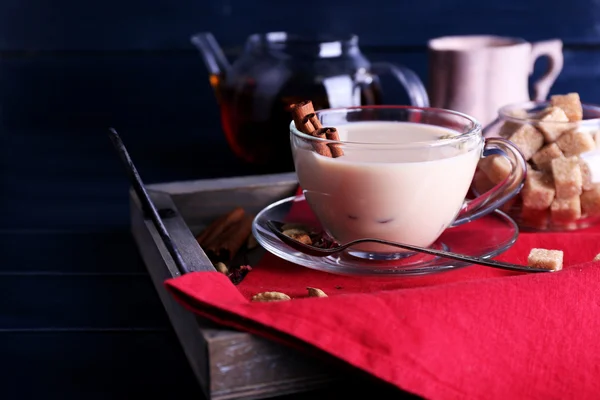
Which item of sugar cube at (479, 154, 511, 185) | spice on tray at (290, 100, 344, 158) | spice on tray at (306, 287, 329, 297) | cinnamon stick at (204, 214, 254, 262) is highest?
spice on tray at (290, 100, 344, 158)

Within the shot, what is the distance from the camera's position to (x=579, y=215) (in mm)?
972

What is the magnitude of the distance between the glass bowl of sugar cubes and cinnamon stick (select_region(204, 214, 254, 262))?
30cm

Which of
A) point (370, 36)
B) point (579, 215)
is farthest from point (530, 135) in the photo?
point (370, 36)

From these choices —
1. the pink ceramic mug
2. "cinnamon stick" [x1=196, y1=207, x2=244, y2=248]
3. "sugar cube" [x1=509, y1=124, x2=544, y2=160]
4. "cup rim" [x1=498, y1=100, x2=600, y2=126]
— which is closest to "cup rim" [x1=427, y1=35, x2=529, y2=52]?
the pink ceramic mug

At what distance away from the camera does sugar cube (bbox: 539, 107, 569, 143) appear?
980 millimetres

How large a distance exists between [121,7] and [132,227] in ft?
2.65

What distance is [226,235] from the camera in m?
0.98

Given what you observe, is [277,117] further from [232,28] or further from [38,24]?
[38,24]

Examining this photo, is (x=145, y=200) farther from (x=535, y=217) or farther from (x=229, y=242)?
(x=535, y=217)

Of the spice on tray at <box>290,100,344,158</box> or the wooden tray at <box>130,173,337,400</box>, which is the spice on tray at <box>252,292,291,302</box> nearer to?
the wooden tray at <box>130,173,337,400</box>

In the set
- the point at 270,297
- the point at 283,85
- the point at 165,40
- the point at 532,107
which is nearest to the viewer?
the point at 270,297

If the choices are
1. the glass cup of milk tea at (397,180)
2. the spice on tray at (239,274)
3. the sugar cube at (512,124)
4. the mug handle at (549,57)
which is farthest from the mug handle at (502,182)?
the mug handle at (549,57)

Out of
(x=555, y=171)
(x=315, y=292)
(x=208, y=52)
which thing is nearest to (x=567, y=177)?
(x=555, y=171)

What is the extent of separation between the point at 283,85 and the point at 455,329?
0.67 meters
